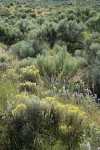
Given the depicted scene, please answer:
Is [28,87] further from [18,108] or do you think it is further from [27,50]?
[27,50]

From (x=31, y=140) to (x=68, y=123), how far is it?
68 centimetres

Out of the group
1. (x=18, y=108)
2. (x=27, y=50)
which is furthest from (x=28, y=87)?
(x=27, y=50)

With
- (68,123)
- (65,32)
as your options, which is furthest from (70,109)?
(65,32)

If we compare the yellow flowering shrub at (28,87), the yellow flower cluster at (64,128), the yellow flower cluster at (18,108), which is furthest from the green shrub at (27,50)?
the yellow flower cluster at (64,128)

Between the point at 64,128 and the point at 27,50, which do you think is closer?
the point at 64,128

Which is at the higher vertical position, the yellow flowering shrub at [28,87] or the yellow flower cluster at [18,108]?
A: the yellow flower cluster at [18,108]

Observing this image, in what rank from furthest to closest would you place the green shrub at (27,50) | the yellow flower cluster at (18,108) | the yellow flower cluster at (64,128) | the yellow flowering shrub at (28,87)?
the green shrub at (27,50), the yellow flowering shrub at (28,87), the yellow flower cluster at (18,108), the yellow flower cluster at (64,128)

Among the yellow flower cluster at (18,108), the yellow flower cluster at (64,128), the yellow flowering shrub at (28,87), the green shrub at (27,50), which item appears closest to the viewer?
the yellow flower cluster at (64,128)

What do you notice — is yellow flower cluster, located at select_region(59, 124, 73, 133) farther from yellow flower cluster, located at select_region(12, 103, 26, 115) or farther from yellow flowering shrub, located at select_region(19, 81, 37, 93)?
yellow flowering shrub, located at select_region(19, 81, 37, 93)

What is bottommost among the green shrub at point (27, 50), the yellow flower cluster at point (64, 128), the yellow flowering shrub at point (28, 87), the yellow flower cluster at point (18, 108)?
the green shrub at point (27, 50)

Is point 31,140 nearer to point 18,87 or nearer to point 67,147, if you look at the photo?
point 67,147

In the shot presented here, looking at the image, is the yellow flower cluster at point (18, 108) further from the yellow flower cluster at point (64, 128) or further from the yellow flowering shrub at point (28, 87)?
the yellow flowering shrub at point (28, 87)

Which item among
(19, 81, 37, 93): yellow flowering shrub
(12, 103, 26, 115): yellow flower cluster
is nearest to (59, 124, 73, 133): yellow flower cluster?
(12, 103, 26, 115): yellow flower cluster

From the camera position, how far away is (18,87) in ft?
22.4
